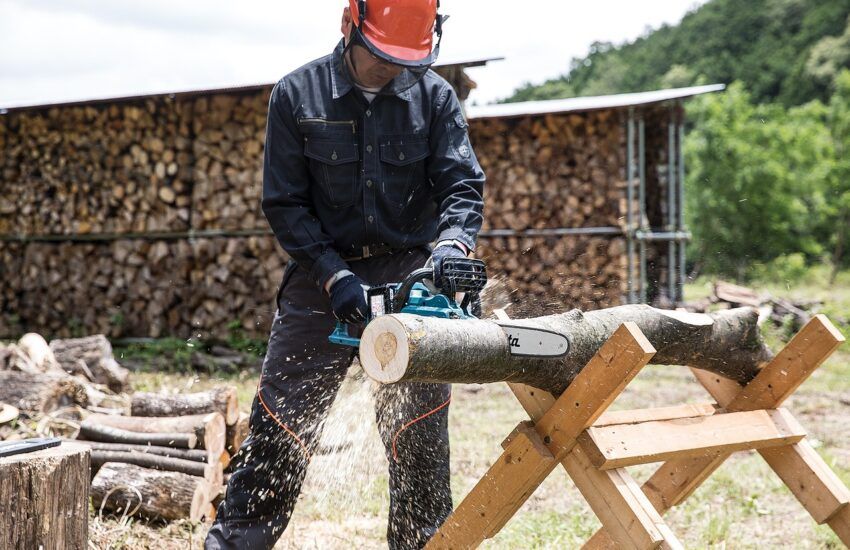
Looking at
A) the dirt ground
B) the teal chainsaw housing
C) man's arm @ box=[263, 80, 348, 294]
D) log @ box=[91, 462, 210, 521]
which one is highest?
man's arm @ box=[263, 80, 348, 294]

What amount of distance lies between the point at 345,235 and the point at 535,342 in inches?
33.1

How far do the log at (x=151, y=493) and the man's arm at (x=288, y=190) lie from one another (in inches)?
51.6

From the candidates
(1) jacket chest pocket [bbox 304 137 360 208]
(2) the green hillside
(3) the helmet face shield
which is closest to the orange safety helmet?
(3) the helmet face shield

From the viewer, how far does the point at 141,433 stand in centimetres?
368

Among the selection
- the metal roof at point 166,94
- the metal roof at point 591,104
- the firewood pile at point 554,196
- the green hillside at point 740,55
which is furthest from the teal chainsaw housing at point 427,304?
the green hillside at point 740,55

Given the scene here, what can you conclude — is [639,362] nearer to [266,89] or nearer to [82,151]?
[266,89]

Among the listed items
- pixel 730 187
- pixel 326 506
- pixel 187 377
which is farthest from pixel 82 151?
pixel 730 187

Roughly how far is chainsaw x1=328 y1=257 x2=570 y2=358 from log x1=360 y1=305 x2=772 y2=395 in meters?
0.03

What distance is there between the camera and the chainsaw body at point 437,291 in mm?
2074

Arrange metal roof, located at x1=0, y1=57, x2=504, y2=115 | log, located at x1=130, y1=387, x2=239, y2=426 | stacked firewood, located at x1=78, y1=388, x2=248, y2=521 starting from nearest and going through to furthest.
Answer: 1. stacked firewood, located at x1=78, y1=388, x2=248, y2=521
2. log, located at x1=130, y1=387, x2=239, y2=426
3. metal roof, located at x1=0, y1=57, x2=504, y2=115

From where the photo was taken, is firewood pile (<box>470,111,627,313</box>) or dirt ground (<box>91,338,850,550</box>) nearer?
dirt ground (<box>91,338,850,550</box>)

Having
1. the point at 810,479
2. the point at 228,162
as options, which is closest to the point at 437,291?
the point at 810,479

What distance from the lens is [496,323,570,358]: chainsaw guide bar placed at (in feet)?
6.49

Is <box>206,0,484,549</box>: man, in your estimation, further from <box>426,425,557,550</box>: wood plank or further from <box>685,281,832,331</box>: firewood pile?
<box>685,281,832,331</box>: firewood pile
